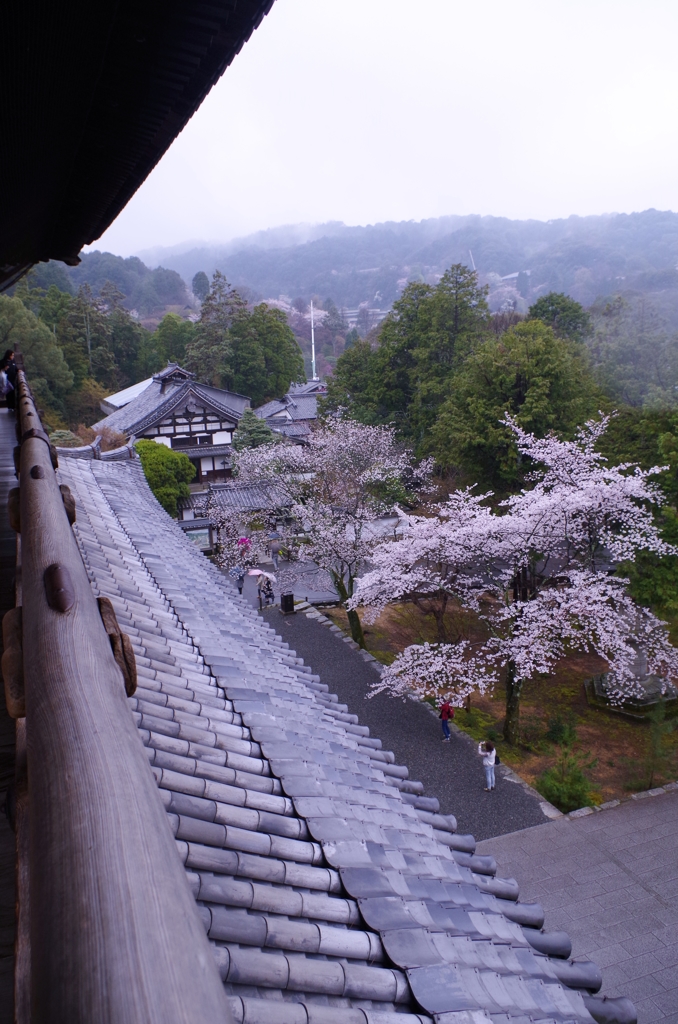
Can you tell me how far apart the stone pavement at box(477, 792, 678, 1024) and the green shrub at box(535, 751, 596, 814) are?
10.3 inches

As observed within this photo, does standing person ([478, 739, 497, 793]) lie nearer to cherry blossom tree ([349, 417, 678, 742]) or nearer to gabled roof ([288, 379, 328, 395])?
cherry blossom tree ([349, 417, 678, 742])

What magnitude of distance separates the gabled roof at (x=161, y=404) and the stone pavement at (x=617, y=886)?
22157mm

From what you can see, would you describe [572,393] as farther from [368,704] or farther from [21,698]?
[21,698]

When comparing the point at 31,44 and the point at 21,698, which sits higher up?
the point at 31,44

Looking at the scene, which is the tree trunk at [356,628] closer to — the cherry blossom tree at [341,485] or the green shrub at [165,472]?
the cherry blossom tree at [341,485]

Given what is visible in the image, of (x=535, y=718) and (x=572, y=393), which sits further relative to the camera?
(x=572, y=393)

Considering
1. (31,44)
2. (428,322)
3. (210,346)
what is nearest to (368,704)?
(31,44)

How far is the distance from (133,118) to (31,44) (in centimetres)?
103

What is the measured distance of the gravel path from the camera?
29.9ft

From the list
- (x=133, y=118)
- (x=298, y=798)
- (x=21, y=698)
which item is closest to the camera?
(x=21, y=698)

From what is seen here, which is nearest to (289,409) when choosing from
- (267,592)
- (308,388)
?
(308,388)

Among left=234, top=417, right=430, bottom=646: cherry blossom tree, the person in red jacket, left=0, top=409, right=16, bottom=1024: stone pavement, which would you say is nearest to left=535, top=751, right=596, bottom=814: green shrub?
the person in red jacket

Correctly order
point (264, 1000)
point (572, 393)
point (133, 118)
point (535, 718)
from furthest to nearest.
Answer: point (572, 393)
point (535, 718)
point (133, 118)
point (264, 1000)

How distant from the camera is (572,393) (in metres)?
16.3
